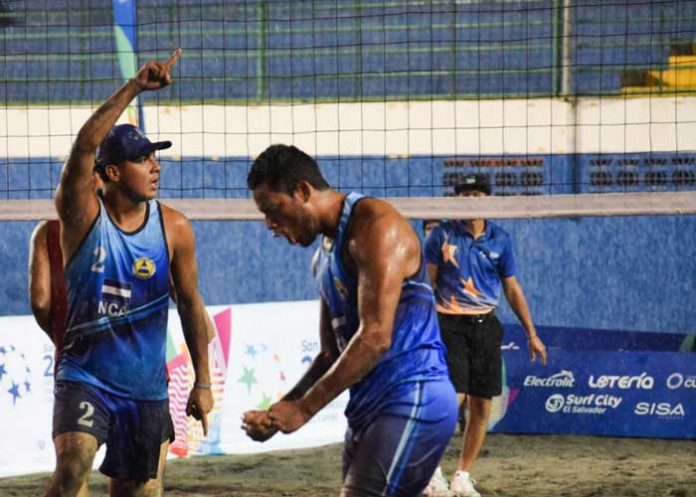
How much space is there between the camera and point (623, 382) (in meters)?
11.4

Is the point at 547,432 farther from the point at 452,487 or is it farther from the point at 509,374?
the point at 452,487

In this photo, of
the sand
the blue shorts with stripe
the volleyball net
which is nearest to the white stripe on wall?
the volleyball net

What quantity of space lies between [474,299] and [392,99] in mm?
5700

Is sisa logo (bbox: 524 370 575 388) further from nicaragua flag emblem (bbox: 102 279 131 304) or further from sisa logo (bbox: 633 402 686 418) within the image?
nicaragua flag emblem (bbox: 102 279 131 304)

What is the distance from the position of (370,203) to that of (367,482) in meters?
0.92

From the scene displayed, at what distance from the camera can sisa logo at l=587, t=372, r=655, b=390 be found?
11336 mm

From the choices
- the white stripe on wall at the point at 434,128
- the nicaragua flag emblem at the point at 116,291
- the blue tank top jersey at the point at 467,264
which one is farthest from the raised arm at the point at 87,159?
the white stripe on wall at the point at 434,128

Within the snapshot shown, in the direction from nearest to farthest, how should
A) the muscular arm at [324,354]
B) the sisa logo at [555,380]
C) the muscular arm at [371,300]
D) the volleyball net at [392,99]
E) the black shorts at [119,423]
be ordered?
1. the muscular arm at [371,300]
2. the muscular arm at [324,354]
3. the black shorts at [119,423]
4. the sisa logo at [555,380]
5. the volleyball net at [392,99]

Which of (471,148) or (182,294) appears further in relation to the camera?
(471,148)

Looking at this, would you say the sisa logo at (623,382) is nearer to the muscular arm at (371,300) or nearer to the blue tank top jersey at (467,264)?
the blue tank top jersey at (467,264)

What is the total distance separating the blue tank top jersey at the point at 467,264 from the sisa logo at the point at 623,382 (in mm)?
2485

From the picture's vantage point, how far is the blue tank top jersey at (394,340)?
4.57 meters

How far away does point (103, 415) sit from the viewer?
573cm

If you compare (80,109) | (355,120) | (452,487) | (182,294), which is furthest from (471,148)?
(182,294)
